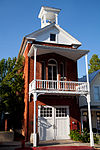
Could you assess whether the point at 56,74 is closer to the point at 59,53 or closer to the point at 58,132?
the point at 59,53

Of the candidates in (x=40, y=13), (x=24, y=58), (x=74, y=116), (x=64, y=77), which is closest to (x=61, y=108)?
(x=74, y=116)

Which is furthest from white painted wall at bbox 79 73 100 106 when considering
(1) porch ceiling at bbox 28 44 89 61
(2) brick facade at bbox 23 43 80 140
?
(1) porch ceiling at bbox 28 44 89 61

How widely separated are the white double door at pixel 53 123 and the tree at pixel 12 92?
2598 millimetres

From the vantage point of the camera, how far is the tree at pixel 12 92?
49.4ft

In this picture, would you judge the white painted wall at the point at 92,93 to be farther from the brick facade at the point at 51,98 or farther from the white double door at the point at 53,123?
the white double door at the point at 53,123

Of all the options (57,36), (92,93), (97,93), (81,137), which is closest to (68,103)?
(81,137)

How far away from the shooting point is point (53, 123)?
45.8ft

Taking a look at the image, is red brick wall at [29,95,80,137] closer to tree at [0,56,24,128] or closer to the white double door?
the white double door

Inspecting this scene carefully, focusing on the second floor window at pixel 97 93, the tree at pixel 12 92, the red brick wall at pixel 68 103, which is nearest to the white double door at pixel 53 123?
the red brick wall at pixel 68 103

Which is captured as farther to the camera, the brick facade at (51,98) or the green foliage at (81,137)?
the brick facade at (51,98)

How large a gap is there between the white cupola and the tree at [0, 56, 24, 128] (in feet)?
16.8

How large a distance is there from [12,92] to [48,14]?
922cm

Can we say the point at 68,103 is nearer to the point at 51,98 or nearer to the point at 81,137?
the point at 51,98

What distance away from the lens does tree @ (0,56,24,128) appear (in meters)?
15.1
